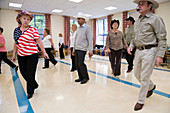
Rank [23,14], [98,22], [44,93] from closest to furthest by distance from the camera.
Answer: [23,14] → [44,93] → [98,22]

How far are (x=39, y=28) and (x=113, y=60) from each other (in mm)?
6864

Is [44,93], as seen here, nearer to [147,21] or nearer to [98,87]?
[98,87]

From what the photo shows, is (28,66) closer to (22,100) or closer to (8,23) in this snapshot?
(22,100)

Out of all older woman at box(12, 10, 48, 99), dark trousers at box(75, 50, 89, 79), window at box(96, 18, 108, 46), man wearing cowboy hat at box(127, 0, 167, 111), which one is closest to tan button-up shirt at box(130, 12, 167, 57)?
man wearing cowboy hat at box(127, 0, 167, 111)

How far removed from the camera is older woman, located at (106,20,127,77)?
121 inches

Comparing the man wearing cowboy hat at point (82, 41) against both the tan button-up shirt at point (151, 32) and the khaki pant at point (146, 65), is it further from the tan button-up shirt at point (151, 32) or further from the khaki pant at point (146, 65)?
the khaki pant at point (146, 65)

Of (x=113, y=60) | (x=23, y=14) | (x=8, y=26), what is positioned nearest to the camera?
(x=23, y=14)

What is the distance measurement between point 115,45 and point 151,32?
150cm

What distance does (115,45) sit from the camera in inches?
122

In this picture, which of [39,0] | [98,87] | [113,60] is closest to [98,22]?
[39,0]

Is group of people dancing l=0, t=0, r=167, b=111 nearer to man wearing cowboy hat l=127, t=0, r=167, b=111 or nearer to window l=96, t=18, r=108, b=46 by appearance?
man wearing cowboy hat l=127, t=0, r=167, b=111

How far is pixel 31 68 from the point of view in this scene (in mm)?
2039

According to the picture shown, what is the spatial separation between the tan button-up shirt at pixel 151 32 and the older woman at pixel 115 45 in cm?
133

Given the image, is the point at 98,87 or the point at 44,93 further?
the point at 98,87
